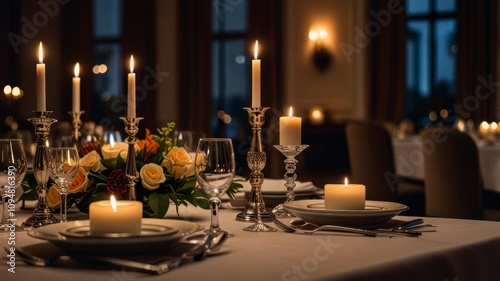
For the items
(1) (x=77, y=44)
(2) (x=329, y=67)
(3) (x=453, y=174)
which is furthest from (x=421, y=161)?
(1) (x=77, y=44)

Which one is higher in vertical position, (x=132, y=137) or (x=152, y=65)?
(x=152, y=65)

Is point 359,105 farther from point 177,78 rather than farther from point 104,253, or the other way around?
point 104,253

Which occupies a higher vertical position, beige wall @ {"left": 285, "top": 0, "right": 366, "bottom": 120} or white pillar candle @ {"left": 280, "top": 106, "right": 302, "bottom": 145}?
beige wall @ {"left": 285, "top": 0, "right": 366, "bottom": 120}

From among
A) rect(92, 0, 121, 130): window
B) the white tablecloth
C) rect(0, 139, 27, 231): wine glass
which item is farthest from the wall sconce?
rect(0, 139, 27, 231): wine glass

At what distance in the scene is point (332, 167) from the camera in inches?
314

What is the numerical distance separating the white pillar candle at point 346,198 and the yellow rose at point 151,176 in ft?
1.17

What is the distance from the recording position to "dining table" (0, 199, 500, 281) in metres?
0.94

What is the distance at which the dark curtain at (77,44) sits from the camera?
9.59m

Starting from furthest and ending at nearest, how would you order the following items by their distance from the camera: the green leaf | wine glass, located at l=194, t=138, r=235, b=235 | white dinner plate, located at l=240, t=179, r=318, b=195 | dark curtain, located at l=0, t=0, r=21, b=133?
dark curtain, located at l=0, t=0, r=21, b=133 → white dinner plate, located at l=240, t=179, r=318, b=195 → the green leaf → wine glass, located at l=194, t=138, r=235, b=235

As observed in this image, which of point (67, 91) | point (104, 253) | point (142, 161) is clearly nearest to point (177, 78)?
point (67, 91)

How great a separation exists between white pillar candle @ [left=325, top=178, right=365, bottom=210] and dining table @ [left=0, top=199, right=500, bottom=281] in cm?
9

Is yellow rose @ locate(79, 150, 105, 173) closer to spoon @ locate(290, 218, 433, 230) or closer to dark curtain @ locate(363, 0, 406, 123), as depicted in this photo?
spoon @ locate(290, 218, 433, 230)

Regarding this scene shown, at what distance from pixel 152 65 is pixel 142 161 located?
8022mm

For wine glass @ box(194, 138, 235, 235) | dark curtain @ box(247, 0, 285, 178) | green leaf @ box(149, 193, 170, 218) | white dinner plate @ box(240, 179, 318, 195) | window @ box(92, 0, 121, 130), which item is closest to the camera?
wine glass @ box(194, 138, 235, 235)
